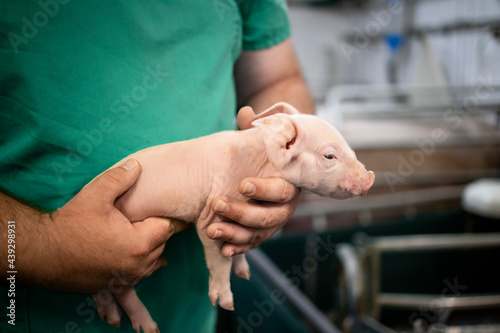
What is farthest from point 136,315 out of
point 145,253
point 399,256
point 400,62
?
point 400,62

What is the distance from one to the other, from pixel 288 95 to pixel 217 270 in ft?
1.18

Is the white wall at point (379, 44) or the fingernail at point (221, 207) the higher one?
the fingernail at point (221, 207)

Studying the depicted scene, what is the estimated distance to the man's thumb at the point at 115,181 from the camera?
49cm

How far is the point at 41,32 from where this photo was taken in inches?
19.1

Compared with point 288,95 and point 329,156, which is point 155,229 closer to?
point 329,156

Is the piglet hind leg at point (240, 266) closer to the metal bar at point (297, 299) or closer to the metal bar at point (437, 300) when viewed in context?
the metal bar at point (297, 299)

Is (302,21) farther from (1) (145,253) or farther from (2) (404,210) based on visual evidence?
(2) (404,210)

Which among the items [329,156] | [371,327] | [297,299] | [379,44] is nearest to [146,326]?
[329,156]

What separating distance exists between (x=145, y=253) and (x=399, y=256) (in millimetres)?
1752

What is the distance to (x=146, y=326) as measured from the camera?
56 centimetres

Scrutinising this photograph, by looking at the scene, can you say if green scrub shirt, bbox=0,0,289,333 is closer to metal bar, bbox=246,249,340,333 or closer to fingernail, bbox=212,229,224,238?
fingernail, bbox=212,229,224,238

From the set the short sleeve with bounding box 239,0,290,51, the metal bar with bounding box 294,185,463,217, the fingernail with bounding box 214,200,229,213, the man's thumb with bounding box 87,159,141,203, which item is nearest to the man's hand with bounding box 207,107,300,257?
the fingernail with bounding box 214,200,229,213

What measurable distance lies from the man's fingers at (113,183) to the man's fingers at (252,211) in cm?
11

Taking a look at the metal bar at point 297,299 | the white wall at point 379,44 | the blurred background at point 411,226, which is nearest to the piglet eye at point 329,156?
the white wall at point 379,44
